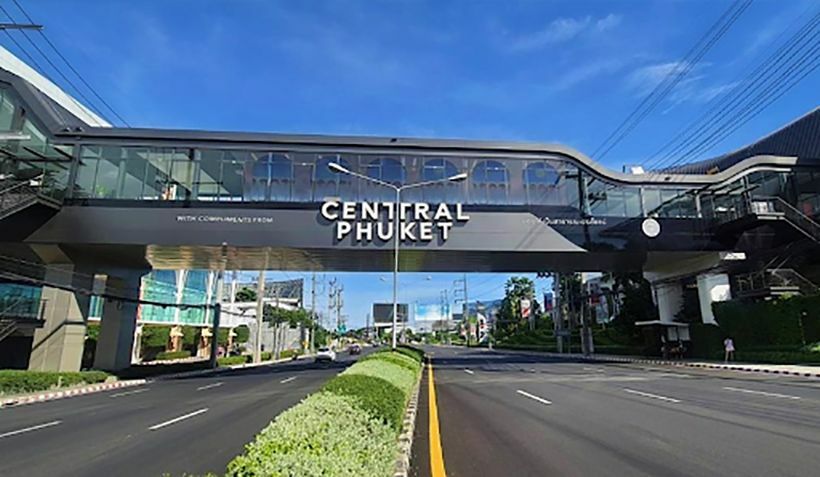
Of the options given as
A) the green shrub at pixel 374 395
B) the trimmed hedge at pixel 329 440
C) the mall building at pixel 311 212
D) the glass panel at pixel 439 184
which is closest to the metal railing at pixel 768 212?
the mall building at pixel 311 212

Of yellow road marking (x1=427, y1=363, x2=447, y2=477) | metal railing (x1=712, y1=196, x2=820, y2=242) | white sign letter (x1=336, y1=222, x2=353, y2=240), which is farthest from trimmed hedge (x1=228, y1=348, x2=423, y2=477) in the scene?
metal railing (x1=712, y1=196, x2=820, y2=242)

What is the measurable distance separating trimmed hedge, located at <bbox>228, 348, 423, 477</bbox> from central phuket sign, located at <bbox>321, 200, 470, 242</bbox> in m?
17.7

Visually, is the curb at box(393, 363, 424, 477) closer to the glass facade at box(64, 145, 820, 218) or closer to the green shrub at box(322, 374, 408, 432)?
the green shrub at box(322, 374, 408, 432)

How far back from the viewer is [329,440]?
3.74 metres

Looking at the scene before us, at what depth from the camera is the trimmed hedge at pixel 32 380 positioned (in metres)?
18.3

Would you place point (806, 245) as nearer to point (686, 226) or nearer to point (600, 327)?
point (686, 226)

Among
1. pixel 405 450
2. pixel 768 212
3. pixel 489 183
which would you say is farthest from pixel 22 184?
pixel 768 212

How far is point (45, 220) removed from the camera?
22234mm

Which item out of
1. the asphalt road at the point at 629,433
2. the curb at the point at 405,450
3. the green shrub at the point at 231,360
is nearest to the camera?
the curb at the point at 405,450

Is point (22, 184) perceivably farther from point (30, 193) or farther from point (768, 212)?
point (768, 212)

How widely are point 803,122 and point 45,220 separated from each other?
50.4 meters

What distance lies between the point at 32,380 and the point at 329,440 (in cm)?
2130

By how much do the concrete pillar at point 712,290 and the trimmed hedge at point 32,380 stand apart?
34067 mm

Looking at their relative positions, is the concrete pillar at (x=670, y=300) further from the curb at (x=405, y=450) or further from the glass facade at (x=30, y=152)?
the glass facade at (x=30, y=152)
